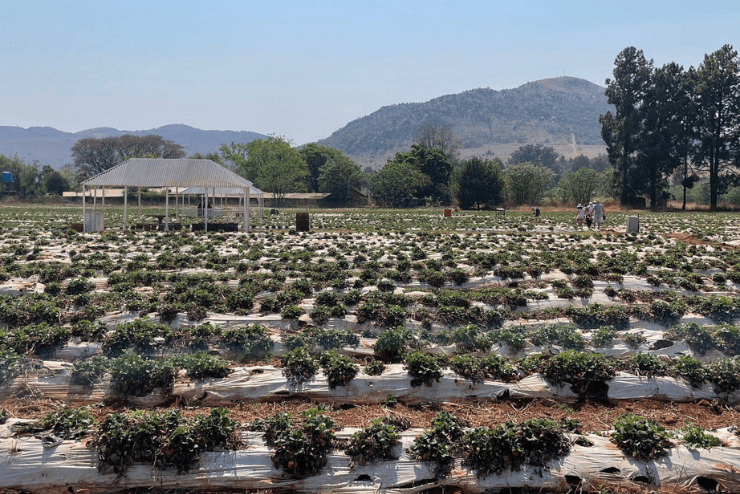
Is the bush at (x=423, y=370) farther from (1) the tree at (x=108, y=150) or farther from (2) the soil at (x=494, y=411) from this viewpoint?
(1) the tree at (x=108, y=150)

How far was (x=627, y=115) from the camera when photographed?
7156 centimetres

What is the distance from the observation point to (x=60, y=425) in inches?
275

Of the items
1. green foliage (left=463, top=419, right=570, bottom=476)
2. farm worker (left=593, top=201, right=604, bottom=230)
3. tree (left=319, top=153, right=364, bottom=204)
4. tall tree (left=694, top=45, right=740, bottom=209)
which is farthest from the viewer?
tree (left=319, top=153, right=364, bottom=204)

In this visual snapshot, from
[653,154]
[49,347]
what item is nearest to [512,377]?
[49,347]

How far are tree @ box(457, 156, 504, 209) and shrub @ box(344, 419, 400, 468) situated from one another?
6591 centimetres

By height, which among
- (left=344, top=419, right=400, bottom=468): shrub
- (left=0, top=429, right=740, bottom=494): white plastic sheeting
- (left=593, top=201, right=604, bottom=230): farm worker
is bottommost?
(left=0, top=429, right=740, bottom=494): white plastic sheeting

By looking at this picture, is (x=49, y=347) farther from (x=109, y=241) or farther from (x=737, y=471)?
(x=109, y=241)

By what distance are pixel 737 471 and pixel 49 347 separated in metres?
9.95

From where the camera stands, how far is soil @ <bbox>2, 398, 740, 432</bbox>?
788 cm

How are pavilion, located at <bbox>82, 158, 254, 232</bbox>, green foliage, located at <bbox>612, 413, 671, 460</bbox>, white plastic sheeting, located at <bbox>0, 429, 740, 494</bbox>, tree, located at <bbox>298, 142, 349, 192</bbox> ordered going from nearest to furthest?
white plastic sheeting, located at <bbox>0, 429, 740, 494</bbox> < green foliage, located at <bbox>612, 413, 671, 460</bbox> < pavilion, located at <bbox>82, 158, 254, 232</bbox> < tree, located at <bbox>298, 142, 349, 192</bbox>

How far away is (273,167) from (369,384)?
87.1 metres

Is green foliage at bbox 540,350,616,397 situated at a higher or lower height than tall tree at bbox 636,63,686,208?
lower

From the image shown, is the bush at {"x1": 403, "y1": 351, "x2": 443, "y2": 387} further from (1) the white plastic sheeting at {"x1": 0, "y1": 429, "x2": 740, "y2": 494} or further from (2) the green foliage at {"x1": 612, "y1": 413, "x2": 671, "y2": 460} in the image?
(2) the green foliage at {"x1": 612, "y1": 413, "x2": 671, "y2": 460}

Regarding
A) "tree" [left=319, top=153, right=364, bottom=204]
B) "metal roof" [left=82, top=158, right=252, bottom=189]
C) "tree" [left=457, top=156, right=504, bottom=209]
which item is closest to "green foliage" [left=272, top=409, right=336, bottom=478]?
"metal roof" [left=82, top=158, right=252, bottom=189]
